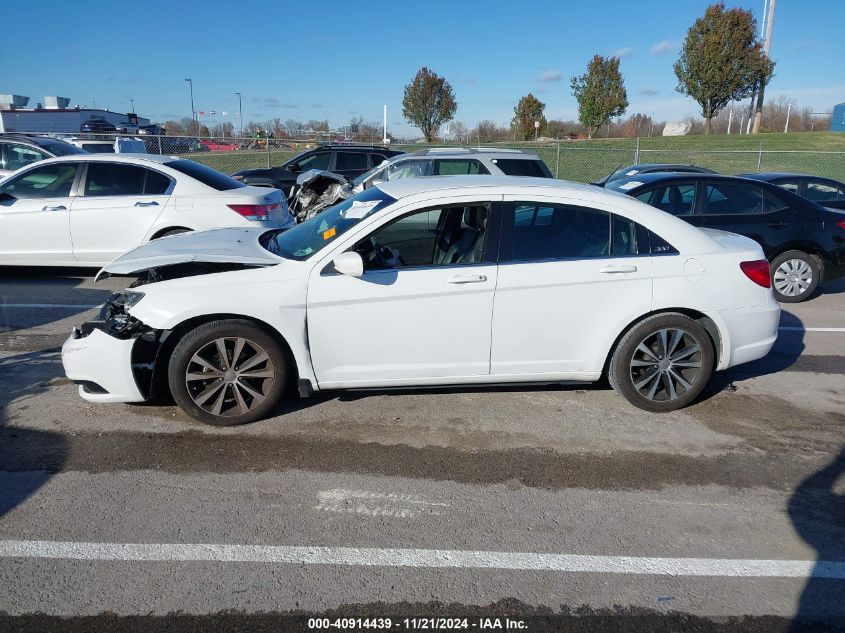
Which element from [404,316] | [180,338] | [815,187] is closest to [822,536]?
[404,316]

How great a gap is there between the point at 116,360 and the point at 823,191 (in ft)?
36.8

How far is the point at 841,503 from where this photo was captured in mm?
3637

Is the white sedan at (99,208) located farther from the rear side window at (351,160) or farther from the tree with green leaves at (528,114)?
the tree with green leaves at (528,114)

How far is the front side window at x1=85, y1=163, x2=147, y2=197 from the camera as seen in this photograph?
27.4ft

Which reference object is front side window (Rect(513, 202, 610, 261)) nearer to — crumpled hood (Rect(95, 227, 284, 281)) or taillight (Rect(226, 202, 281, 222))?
crumpled hood (Rect(95, 227, 284, 281))

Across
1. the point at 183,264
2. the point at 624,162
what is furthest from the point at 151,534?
the point at 624,162

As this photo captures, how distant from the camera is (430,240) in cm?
517

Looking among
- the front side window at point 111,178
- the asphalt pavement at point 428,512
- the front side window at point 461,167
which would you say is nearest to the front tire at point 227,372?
the asphalt pavement at point 428,512

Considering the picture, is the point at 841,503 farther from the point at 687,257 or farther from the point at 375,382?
the point at 375,382

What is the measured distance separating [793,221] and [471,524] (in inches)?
280

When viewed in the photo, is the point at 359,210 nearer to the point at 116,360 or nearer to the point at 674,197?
the point at 116,360

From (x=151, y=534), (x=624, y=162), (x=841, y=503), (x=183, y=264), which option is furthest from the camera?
(x=624, y=162)

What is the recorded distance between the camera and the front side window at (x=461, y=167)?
10.4 meters

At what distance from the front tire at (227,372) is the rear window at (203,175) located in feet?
15.7
